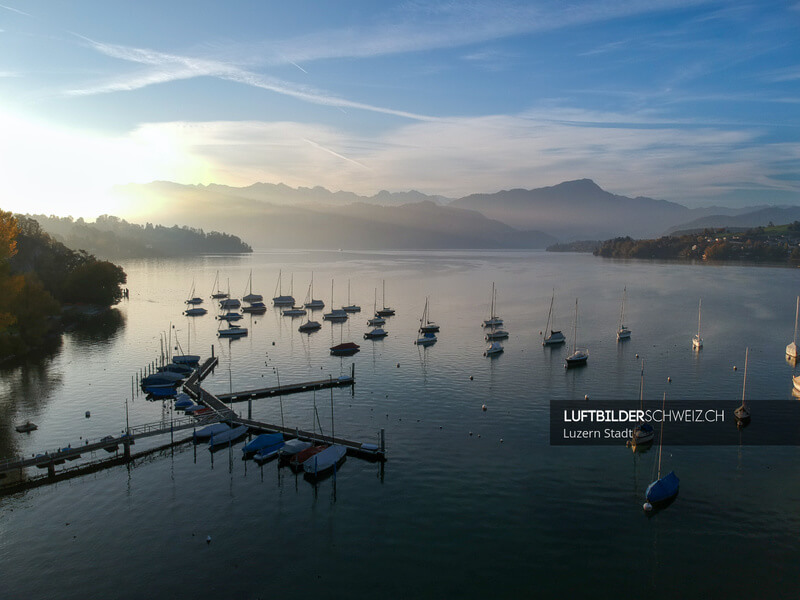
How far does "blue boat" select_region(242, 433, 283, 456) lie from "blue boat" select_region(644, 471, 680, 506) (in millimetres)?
28332

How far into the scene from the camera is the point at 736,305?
127m

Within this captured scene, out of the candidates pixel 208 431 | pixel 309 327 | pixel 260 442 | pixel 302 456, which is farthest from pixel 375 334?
pixel 302 456

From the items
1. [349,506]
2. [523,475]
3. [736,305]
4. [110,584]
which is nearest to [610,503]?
[523,475]

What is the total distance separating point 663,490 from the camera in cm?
3469

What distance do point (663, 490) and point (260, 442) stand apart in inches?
1198

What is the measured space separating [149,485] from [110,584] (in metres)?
11.0

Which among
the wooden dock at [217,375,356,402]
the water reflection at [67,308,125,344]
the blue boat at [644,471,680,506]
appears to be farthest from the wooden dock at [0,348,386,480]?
the water reflection at [67,308,125,344]

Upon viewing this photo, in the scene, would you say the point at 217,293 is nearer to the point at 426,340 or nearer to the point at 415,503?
the point at 426,340

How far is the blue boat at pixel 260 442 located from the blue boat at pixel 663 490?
28332mm

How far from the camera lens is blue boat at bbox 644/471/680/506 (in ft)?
112

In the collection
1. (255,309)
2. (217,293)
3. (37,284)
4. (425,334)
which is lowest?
(425,334)

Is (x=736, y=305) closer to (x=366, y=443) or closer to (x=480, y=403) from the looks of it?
(x=480, y=403)

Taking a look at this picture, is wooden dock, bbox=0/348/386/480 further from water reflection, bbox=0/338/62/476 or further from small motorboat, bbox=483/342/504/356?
small motorboat, bbox=483/342/504/356

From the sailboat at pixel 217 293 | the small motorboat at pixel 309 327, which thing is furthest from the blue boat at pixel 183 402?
the sailboat at pixel 217 293
